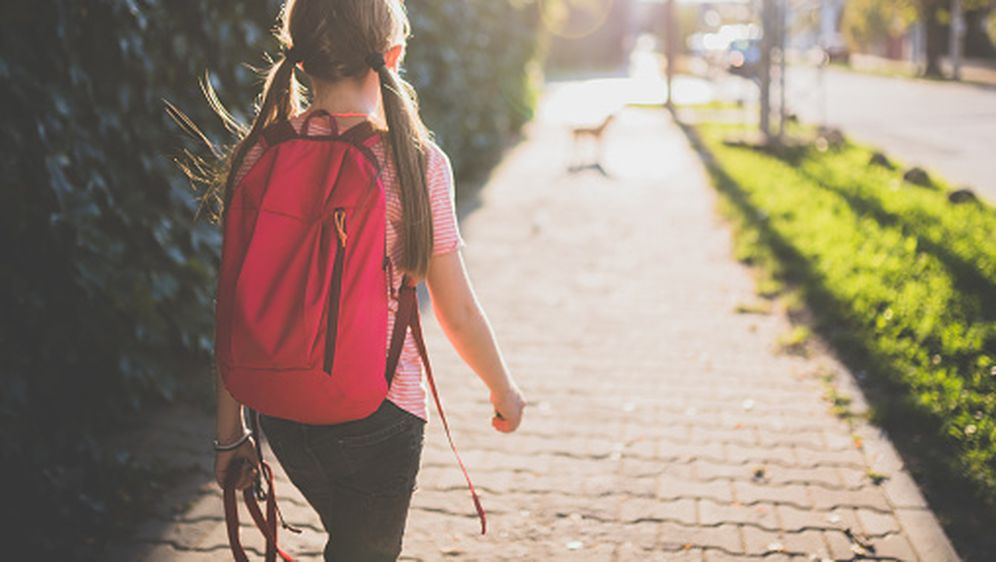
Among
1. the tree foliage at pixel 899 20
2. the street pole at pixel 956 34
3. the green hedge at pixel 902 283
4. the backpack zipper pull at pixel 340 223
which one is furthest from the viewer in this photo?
the tree foliage at pixel 899 20

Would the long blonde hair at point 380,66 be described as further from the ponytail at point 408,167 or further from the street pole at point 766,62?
the street pole at point 766,62

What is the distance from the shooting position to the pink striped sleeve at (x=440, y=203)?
6.75 ft

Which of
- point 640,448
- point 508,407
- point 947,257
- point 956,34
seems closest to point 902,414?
point 640,448

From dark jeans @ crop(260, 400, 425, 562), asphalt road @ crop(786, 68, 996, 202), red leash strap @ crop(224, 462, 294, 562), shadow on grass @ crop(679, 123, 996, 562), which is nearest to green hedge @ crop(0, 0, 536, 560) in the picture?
red leash strap @ crop(224, 462, 294, 562)

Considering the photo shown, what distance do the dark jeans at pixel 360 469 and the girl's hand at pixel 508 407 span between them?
201 millimetres

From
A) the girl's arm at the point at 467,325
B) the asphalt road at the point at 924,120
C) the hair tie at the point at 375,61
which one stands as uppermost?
the hair tie at the point at 375,61

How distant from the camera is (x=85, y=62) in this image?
3.88 meters

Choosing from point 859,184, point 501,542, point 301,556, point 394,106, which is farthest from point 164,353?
point 859,184

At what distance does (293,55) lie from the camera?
204cm

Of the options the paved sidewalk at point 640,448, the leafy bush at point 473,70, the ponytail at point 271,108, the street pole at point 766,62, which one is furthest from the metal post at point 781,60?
the ponytail at point 271,108

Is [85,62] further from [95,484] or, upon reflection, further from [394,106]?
[394,106]

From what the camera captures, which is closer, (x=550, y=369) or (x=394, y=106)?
(x=394, y=106)

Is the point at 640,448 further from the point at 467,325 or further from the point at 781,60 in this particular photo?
the point at 781,60

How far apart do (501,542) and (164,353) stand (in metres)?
1.98
